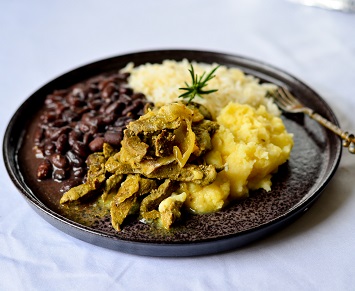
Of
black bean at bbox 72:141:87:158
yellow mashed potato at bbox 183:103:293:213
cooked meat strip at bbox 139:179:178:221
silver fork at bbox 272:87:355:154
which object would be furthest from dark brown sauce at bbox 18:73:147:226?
silver fork at bbox 272:87:355:154

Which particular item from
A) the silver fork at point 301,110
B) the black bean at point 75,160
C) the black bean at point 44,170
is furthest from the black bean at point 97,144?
the silver fork at point 301,110

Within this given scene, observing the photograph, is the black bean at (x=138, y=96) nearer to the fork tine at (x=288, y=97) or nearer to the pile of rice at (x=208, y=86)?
the pile of rice at (x=208, y=86)

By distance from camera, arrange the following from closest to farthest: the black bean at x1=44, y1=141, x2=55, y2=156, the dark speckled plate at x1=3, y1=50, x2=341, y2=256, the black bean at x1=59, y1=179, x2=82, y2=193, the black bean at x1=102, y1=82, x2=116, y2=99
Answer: the dark speckled plate at x1=3, y1=50, x2=341, y2=256 < the black bean at x1=59, y1=179, x2=82, y2=193 < the black bean at x1=44, y1=141, x2=55, y2=156 < the black bean at x1=102, y1=82, x2=116, y2=99

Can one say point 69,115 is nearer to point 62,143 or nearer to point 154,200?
point 62,143

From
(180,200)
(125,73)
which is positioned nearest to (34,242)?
(180,200)

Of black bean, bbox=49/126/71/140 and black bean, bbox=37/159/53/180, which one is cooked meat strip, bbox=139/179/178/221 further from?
black bean, bbox=49/126/71/140
